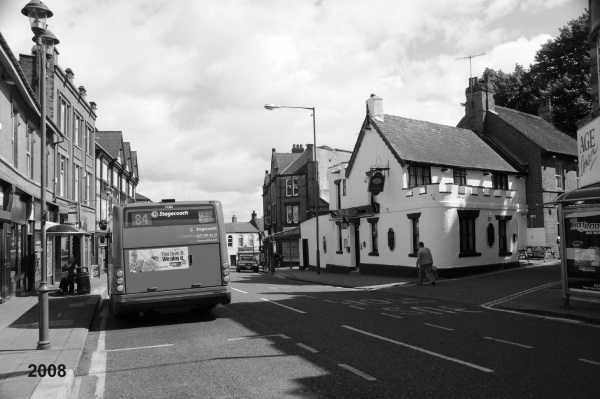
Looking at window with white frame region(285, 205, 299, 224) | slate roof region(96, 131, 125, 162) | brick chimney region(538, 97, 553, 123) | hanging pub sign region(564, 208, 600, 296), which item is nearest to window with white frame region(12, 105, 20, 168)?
hanging pub sign region(564, 208, 600, 296)

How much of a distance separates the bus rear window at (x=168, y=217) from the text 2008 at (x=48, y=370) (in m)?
5.17

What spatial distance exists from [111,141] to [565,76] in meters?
43.2

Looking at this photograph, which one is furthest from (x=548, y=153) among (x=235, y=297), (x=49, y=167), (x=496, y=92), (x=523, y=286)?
(x=49, y=167)

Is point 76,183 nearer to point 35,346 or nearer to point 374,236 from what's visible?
point 374,236

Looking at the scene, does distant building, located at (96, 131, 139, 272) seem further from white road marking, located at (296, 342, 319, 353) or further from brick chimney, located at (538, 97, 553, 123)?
brick chimney, located at (538, 97, 553, 123)

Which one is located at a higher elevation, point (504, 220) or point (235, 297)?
point (504, 220)

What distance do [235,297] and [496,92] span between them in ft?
131

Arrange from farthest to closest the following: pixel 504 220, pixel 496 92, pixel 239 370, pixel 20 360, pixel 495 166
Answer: pixel 496 92 < pixel 495 166 < pixel 504 220 < pixel 20 360 < pixel 239 370

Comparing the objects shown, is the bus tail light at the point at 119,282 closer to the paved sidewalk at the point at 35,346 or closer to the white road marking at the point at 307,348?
the paved sidewalk at the point at 35,346

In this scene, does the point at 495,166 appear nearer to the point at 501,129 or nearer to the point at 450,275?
the point at 501,129

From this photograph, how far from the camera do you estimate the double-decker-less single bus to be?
12258mm

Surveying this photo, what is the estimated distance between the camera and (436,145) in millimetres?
30750

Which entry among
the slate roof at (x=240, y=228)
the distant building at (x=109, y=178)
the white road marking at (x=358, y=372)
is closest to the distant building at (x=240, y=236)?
the slate roof at (x=240, y=228)

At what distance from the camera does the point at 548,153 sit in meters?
32.2
